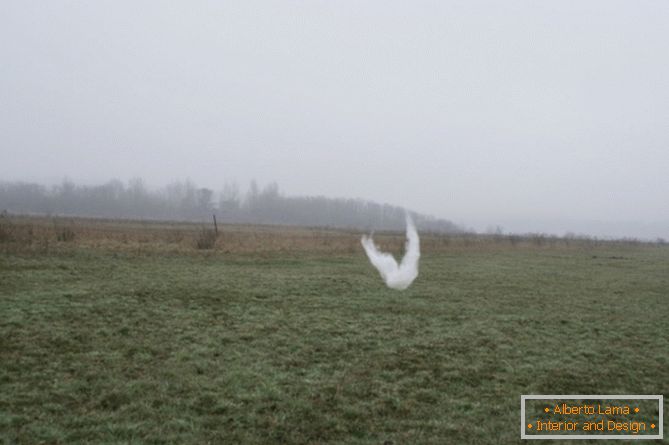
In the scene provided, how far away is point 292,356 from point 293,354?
117mm

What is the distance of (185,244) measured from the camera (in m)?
26.3

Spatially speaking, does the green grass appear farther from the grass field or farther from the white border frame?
the white border frame

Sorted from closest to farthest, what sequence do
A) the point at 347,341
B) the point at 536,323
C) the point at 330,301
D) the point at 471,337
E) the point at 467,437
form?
the point at 467,437
the point at 347,341
the point at 471,337
the point at 536,323
the point at 330,301

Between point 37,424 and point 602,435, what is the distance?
6672mm

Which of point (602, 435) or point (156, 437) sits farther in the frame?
point (602, 435)

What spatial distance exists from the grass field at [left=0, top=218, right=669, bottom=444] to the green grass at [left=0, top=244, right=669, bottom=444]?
0.03 metres

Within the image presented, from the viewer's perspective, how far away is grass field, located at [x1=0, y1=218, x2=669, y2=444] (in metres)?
5.66

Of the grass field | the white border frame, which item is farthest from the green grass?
the white border frame

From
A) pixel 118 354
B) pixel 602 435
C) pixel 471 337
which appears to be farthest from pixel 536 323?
pixel 118 354

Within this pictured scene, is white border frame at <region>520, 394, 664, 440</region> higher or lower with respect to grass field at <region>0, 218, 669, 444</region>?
lower

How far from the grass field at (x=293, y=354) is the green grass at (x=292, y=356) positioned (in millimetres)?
34

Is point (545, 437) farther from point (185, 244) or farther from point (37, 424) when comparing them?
point (185, 244)

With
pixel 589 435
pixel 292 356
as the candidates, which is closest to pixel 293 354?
A: pixel 292 356

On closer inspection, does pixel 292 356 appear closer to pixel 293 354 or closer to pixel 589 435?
pixel 293 354
